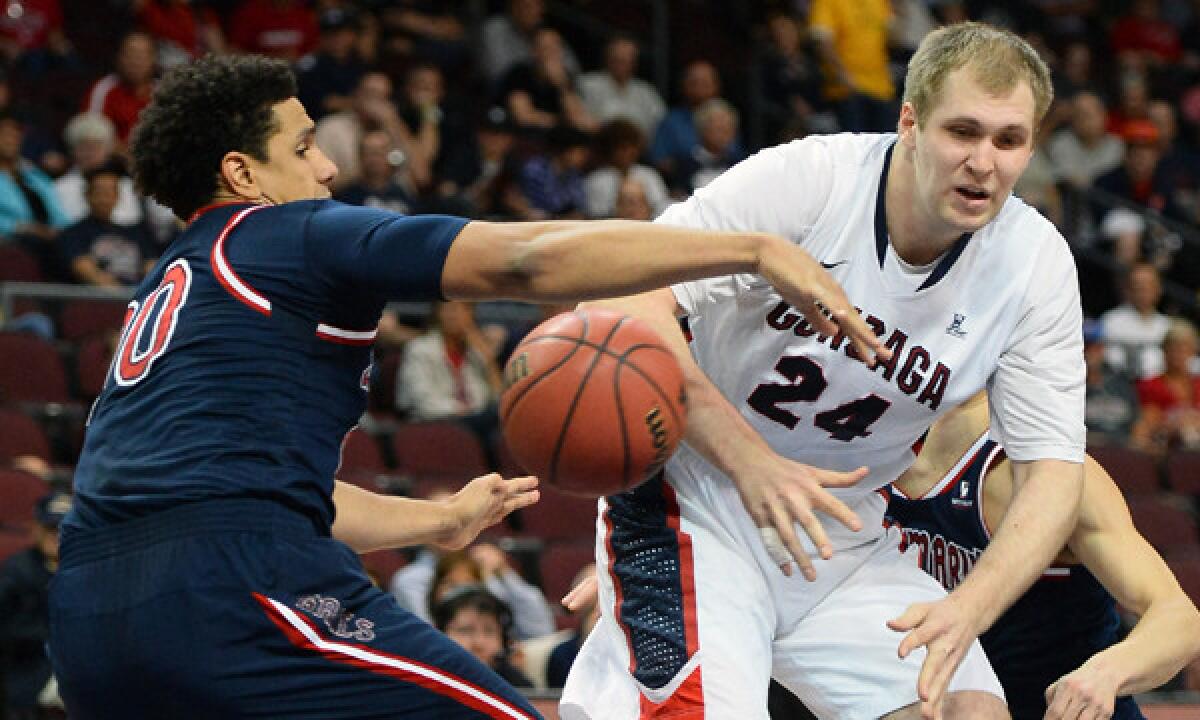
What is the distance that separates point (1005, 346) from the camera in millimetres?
4176

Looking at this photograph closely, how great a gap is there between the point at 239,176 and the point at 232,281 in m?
0.37

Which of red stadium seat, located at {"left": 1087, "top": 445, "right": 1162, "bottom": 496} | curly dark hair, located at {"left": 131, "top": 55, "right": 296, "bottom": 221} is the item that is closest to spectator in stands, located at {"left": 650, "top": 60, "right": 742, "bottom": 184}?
red stadium seat, located at {"left": 1087, "top": 445, "right": 1162, "bottom": 496}

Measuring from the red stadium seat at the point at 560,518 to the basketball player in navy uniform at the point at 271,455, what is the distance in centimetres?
577

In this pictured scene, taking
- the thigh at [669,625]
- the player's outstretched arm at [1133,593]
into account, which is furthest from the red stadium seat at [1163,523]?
the thigh at [669,625]

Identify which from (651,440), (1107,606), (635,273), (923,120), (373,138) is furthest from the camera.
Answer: (373,138)

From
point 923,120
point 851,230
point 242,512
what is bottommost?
point 242,512

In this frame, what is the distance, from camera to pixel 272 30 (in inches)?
487

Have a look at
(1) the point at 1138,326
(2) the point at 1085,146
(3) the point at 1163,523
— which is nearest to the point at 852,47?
(2) the point at 1085,146

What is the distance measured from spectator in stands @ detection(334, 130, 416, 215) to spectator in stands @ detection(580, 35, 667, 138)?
9.01 ft

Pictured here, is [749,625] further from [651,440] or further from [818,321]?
[818,321]

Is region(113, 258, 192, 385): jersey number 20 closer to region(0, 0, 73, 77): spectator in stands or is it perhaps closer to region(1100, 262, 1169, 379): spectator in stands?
region(0, 0, 73, 77): spectator in stands

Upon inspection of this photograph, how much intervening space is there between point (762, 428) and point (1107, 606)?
4.72ft

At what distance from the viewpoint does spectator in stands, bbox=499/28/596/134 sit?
12859 mm

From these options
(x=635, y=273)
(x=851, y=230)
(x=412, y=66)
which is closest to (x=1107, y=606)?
(x=851, y=230)
